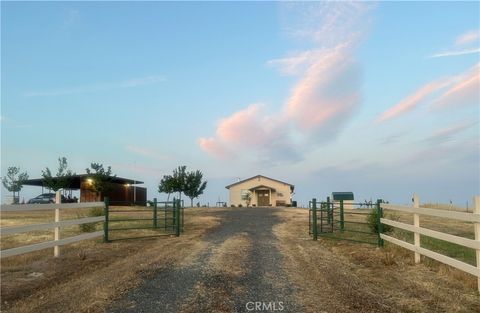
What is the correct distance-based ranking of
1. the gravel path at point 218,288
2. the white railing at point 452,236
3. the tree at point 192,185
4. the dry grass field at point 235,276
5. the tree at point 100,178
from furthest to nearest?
the tree at point 192,185
the tree at point 100,178
the white railing at point 452,236
the dry grass field at point 235,276
the gravel path at point 218,288

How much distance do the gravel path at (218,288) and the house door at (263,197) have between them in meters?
53.9

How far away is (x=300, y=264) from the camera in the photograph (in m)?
10.8

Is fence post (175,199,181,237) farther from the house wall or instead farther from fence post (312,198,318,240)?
the house wall

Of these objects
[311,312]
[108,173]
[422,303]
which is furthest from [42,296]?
[108,173]

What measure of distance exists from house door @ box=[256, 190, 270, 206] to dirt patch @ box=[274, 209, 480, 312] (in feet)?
173

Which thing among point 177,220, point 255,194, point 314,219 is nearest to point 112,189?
point 255,194

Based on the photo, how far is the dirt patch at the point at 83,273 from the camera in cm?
751

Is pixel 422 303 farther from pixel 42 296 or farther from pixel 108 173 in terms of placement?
pixel 108 173

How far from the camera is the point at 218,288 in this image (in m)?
8.12

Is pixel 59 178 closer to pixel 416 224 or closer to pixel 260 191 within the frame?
pixel 260 191

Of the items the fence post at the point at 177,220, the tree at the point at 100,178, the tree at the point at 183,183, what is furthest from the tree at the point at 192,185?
the fence post at the point at 177,220

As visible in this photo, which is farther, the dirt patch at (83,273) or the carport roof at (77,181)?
the carport roof at (77,181)

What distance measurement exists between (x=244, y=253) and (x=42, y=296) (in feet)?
18.7

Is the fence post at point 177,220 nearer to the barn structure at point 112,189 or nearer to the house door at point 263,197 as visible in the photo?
the barn structure at point 112,189
